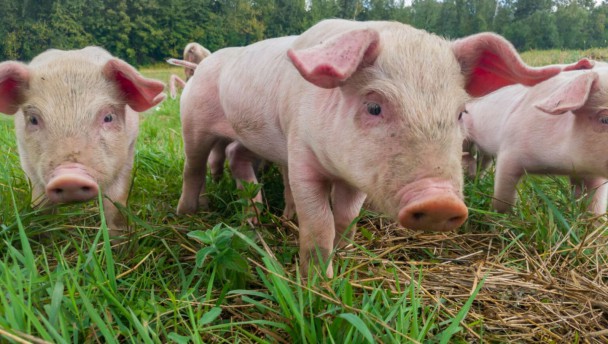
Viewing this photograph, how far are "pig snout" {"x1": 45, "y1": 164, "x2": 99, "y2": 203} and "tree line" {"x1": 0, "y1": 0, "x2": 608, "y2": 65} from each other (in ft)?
52.0

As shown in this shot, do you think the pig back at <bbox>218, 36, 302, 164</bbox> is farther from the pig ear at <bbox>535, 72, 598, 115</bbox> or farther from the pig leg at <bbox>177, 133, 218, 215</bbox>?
the pig ear at <bbox>535, 72, 598, 115</bbox>

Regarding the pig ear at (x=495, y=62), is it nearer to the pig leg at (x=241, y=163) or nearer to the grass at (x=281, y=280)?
the grass at (x=281, y=280)

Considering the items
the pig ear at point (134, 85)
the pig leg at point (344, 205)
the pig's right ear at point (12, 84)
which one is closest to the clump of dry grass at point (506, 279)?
the pig leg at point (344, 205)

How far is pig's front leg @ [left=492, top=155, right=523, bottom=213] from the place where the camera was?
330 centimetres

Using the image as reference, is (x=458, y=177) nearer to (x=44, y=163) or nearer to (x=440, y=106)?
(x=440, y=106)

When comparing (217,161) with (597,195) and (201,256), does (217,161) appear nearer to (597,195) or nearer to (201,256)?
(201,256)

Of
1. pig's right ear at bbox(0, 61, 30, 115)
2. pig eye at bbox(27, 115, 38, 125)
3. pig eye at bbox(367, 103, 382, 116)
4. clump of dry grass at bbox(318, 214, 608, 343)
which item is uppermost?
pig eye at bbox(367, 103, 382, 116)

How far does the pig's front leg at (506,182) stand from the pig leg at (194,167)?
198 cm

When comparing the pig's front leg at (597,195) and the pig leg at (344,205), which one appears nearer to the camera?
the pig leg at (344,205)

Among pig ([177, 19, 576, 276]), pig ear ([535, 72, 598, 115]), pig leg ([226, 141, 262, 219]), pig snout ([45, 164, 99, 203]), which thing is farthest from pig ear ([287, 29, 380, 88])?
pig leg ([226, 141, 262, 219])

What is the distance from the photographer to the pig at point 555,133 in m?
2.77

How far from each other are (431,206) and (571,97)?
1.62 metres

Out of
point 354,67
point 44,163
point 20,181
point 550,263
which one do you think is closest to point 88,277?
point 44,163

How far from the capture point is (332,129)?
1999 mm
